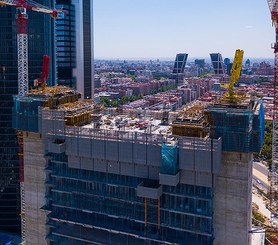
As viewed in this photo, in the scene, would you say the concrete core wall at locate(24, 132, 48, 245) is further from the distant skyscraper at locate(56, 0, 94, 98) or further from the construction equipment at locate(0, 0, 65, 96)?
the distant skyscraper at locate(56, 0, 94, 98)

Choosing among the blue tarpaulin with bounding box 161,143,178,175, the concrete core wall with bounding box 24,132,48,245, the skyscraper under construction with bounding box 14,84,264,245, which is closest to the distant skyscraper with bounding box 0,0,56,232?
the concrete core wall with bounding box 24,132,48,245

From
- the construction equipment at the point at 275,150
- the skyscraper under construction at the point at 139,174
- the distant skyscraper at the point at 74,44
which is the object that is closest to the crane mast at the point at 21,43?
the skyscraper under construction at the point at 139,174

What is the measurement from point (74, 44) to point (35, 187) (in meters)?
76.6

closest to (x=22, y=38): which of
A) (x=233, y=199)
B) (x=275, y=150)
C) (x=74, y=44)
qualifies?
(x=74, y=44)

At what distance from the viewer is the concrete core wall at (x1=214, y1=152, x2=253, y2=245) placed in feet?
125

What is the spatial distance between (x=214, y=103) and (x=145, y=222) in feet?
47.3

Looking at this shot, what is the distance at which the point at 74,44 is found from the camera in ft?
390

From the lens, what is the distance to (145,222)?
40.8 meters

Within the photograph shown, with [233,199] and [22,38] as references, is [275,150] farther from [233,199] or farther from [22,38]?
[22,38]

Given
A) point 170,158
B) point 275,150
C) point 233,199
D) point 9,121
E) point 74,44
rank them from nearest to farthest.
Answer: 1. point 170,158
2. point 233,199
3. point 275,150
4. point 9,121
5. point 74,44

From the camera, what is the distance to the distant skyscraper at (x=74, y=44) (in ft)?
381

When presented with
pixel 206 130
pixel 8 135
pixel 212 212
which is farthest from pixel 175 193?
pixel 8 135

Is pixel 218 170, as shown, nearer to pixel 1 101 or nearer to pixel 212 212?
pixel 212 212

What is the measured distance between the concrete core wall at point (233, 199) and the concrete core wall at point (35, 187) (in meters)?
21.7
